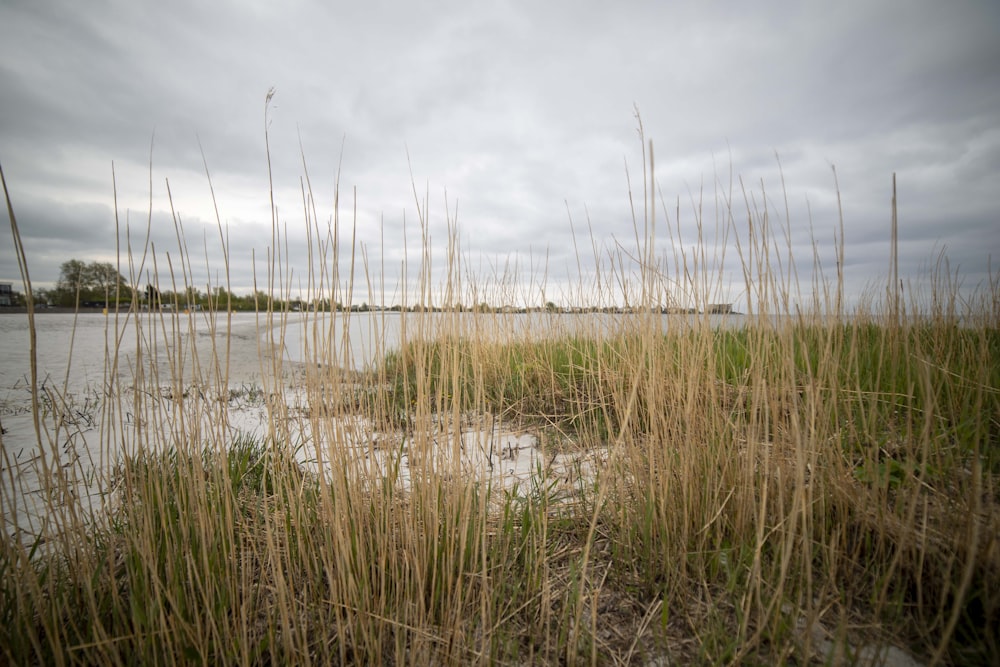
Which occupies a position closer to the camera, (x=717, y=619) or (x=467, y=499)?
(x=717, y=619)

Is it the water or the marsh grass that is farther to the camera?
the water

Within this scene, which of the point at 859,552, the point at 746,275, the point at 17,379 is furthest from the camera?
the point at 17,379

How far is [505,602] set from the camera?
125 cm

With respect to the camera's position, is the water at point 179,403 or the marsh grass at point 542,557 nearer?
the marsh grass at point 542,557

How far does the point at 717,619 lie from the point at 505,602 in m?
0.59

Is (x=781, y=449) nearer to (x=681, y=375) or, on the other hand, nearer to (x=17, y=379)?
(x=681, y=375)

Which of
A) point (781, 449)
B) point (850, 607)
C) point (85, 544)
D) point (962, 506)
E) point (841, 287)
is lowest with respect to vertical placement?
point (850, 607)

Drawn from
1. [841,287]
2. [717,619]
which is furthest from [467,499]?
[841,287]

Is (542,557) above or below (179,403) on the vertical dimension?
below

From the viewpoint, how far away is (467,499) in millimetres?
1191

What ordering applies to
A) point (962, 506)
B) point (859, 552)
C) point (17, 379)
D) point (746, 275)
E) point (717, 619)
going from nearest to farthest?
point (717, 619), point (962, 506), point (859, 552), point (746, 275), point (17, 379)

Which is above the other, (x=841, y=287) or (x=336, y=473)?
(x=841, y=287)

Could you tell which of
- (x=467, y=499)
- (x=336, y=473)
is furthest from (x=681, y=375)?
(x=336, y=473)

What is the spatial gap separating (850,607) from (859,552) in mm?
212
